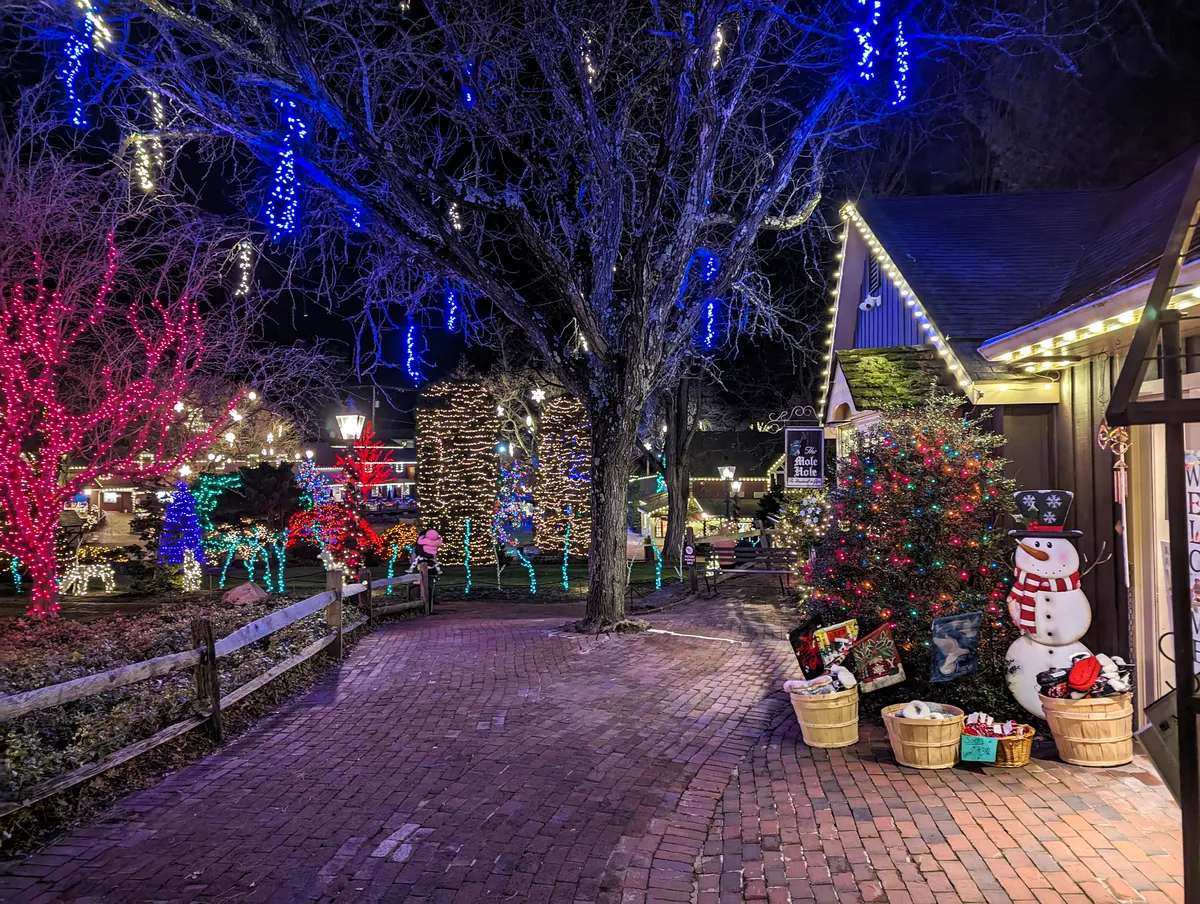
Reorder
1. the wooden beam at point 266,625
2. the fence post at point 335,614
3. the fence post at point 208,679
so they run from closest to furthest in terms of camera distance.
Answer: the fence post at point 208,679 → the wooden beam at point 266,625 → the fence post at point 335,614

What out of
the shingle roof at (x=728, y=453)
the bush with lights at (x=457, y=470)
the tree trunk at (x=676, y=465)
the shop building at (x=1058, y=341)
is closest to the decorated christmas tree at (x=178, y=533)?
the bush with lights at (x=457, y=470)

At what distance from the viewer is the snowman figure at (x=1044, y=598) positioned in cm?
569

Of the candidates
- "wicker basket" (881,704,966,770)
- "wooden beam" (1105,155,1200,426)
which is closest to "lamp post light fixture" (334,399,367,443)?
"wicker basket" (881,704,966,770)

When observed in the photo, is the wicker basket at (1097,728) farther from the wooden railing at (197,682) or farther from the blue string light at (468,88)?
the blue string light at (468,88)

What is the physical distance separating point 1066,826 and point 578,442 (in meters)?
21.5

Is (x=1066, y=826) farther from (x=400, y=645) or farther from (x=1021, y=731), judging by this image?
(x=400, y=645)

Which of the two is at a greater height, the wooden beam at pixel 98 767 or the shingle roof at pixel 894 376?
the shingle roof at pixel 894 376

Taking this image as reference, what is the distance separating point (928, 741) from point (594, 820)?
2.48m

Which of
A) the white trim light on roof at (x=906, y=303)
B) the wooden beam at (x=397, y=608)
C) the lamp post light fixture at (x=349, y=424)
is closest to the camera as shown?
the white trim light on roof at (x=906, y=303)

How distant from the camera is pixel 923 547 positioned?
22.2 ft

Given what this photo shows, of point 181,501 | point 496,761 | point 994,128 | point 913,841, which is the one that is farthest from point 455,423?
point 913,841

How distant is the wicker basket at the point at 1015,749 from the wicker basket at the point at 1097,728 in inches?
11.0

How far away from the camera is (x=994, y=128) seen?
54.4ft

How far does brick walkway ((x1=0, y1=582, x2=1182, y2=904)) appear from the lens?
408cm
